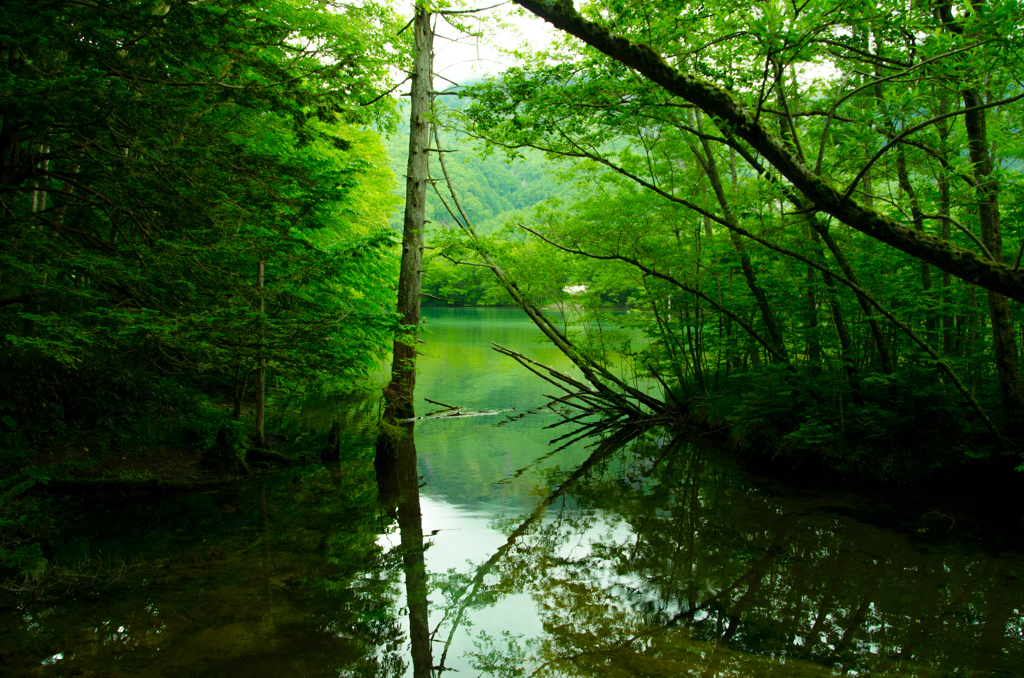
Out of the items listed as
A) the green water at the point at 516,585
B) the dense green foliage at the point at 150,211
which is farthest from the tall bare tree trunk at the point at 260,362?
the green water at the point at 516,585

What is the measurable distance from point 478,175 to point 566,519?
332 feet

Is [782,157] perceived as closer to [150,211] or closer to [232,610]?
[232,610]

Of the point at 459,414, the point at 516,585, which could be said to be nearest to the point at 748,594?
the point at 516,585

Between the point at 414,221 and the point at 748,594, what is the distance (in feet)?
19.9

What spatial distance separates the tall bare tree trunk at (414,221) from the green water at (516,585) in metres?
1.34

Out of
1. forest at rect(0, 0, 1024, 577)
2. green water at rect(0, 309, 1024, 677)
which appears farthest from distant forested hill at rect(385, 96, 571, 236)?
green water at rect(0, 309, 1024, 677)

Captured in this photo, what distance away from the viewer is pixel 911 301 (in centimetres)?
634

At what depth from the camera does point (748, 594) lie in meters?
3.96

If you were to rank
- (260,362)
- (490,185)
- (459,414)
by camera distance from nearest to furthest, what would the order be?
(260,362)
(459,414)
(490,185)

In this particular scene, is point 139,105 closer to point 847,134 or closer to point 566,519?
point 566,519

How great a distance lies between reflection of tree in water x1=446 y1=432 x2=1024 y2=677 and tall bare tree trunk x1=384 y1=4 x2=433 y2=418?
9.33 feet

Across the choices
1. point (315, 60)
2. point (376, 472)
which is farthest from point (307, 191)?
point (376, 472)

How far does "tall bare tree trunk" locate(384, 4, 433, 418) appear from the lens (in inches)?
302

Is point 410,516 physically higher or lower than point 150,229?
lower
